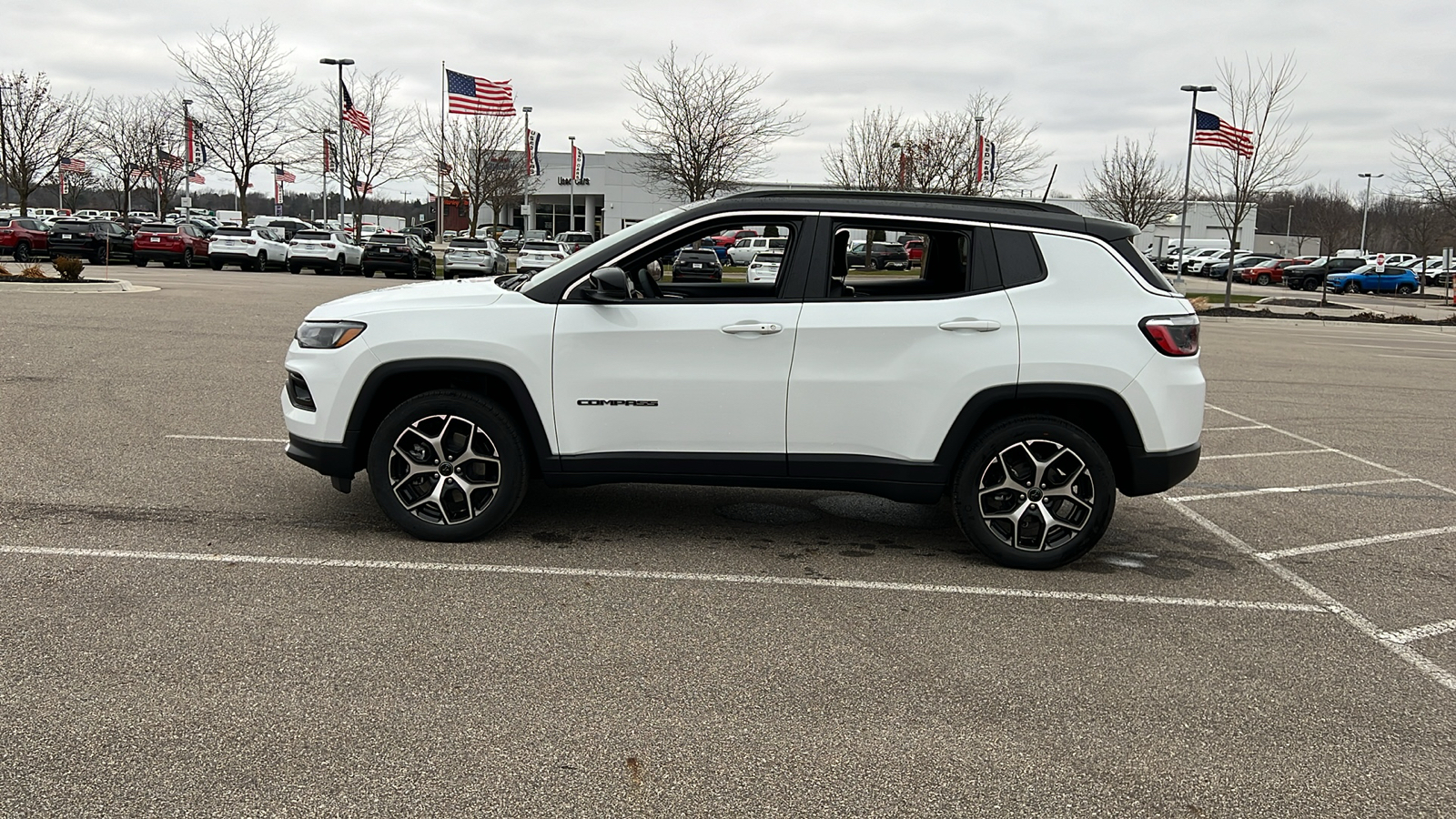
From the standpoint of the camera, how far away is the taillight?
5.27 metres

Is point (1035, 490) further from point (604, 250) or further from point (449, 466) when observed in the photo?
point (449, 466)

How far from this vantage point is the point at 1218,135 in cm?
3012

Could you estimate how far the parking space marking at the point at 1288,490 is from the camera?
7.25 metres

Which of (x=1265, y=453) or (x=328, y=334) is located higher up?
(x=328, y=334)

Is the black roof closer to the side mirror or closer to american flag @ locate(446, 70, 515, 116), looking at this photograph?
the side mirror

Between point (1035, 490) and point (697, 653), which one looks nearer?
point (697, 653)

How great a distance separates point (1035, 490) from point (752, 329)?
1.59m

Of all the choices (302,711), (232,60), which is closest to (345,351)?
(302,711)

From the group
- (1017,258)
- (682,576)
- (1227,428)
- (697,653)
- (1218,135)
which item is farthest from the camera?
(1218,135)

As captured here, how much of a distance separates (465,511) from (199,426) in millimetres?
3898

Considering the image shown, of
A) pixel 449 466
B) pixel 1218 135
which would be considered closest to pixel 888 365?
pixel 449 466

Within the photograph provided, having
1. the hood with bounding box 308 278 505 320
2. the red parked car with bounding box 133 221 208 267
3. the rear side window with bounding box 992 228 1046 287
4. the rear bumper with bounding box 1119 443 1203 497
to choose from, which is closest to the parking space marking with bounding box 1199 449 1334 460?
the rear bumper with bounding box 1119 443 1203 497

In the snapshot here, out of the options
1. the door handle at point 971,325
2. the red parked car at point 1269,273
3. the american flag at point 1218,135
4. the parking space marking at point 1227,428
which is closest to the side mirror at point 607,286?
the door handle at point 971,325

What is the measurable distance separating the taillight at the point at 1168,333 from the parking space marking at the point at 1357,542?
1.39m
